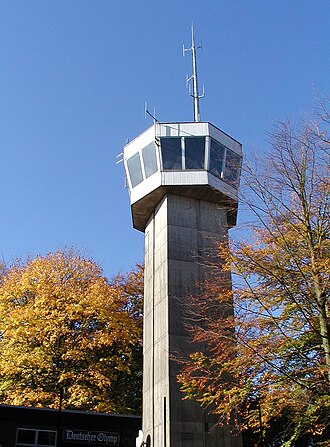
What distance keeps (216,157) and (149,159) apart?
295 cm

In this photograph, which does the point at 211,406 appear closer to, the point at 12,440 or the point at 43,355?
the point at 12,440

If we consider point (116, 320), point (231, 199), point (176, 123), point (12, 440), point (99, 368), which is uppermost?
point (176, 123)

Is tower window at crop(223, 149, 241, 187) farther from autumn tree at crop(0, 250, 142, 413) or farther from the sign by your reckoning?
the sign

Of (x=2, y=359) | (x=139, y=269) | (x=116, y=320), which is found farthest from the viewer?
(x=139, y=269)

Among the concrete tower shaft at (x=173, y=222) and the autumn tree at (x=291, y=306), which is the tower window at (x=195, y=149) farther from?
the autumn tree at (x=291, y=306)

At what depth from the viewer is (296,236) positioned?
44.3 feet

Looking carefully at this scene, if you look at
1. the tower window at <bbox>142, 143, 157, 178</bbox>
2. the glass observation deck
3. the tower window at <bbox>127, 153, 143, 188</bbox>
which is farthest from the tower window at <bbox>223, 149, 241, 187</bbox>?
the tower window at <bbox>127, 153, 143, 188</bbox>

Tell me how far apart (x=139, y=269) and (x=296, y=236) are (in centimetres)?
2096

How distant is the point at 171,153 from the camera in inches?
880

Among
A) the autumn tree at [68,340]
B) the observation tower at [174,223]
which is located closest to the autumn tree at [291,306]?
the observation tower at [174,223]

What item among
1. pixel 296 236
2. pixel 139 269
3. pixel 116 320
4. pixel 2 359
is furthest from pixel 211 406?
pixel 139 269

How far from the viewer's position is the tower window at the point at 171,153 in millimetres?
22250

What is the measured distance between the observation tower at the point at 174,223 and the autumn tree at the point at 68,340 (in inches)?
242

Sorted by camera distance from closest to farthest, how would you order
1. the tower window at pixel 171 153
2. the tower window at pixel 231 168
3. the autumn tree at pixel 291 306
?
the autumn tree at pixel 291 306, the tower window at pixel 171 153, the tower window at pixel 231 168
